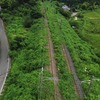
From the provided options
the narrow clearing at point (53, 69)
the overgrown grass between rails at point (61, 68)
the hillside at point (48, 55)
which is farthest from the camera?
the hillside at point (48, 55)

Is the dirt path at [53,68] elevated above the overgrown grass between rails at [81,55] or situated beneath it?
elevated above

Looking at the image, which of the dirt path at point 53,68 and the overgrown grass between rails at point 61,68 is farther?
the overgrown grass between rails at point 61,68

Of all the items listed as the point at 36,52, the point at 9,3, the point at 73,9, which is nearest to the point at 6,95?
the point at 36,52

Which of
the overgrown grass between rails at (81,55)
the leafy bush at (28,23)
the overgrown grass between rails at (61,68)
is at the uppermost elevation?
the leafy bush at (28,23)

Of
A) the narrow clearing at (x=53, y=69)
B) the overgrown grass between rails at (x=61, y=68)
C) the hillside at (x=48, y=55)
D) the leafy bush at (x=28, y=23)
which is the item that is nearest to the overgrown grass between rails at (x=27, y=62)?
the hillside at (x=48, y=55)

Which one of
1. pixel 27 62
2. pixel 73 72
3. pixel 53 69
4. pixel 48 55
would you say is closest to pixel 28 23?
pixel 48 55

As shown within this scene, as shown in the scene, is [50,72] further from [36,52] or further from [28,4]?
[28,4]

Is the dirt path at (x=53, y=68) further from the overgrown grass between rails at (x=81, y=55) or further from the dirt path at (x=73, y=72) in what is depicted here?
the dirt path at (x=73, y=72)

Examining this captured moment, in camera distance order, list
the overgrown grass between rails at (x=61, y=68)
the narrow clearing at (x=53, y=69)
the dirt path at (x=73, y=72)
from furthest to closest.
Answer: the dirt path at (x=73, y=72)
the overgrown grass between rails at (x=61, y=68)
the narrow clearing at (x=53, y=69)
